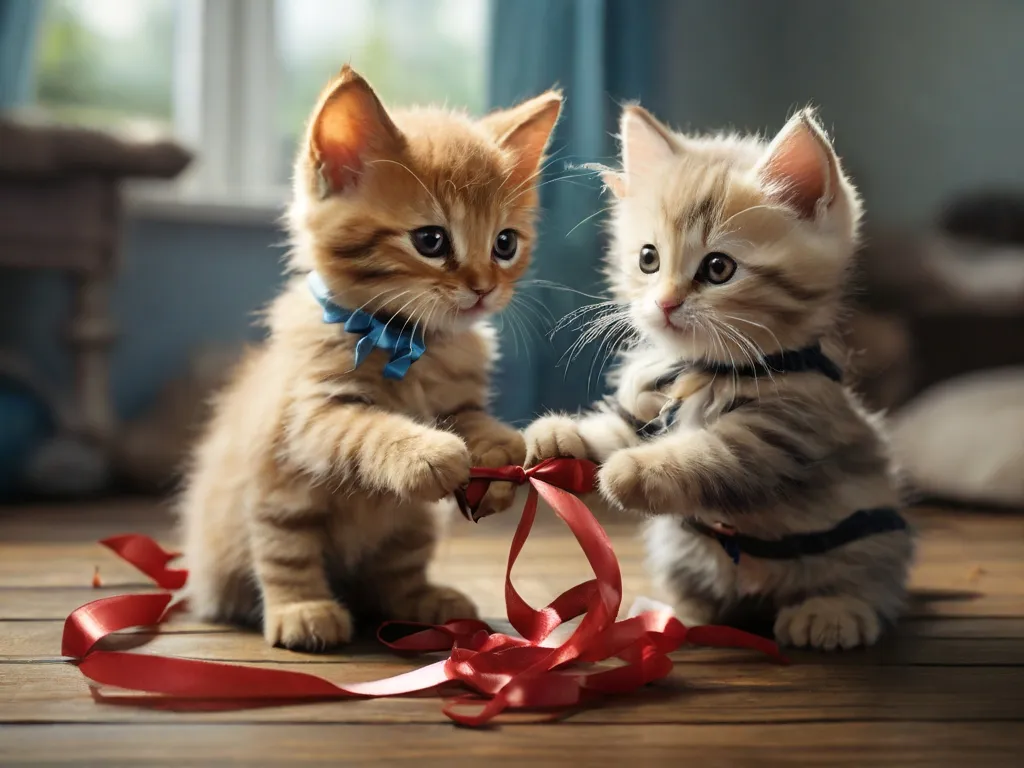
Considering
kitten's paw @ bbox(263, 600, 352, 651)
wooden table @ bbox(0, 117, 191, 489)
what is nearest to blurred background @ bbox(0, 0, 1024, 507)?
wooden table @ bbox(0, 117, 191, 489)

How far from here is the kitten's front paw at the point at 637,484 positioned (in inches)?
38.1

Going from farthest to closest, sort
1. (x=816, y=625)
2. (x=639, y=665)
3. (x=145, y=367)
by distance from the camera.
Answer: (x=145, y=367) → (x=816, y=625) → (x=639, y=665)

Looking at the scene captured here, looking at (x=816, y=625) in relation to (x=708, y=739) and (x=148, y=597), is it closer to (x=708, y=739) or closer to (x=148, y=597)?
(x=708, y=739)

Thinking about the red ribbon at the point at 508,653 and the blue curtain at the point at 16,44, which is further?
the blue curtain at the point at 16,44

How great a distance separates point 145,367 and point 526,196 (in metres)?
2.00

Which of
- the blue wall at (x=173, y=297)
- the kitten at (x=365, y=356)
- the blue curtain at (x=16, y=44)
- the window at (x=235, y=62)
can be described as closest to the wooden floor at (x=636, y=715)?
the kitten at (x=365, y=356)

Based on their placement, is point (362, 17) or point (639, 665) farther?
point (362, 17)

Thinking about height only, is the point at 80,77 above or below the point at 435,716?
above

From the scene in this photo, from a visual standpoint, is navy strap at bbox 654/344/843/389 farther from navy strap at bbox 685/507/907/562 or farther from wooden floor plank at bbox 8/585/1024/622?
wooden floor plank at bbox 8/585/1024/622

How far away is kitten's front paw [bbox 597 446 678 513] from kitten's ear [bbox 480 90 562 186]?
0.35 meters

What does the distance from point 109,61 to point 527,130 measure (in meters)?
2.30

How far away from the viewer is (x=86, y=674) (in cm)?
100

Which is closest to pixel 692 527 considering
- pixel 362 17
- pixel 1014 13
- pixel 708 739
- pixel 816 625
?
pixel 816 625

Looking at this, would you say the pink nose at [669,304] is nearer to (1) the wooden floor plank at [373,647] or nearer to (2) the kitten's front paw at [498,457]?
(2) the kitten's front paw at [498,457]
